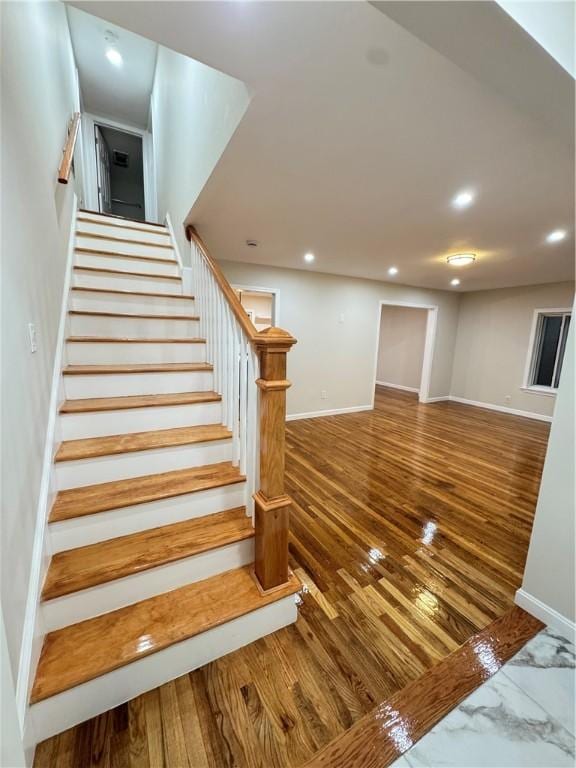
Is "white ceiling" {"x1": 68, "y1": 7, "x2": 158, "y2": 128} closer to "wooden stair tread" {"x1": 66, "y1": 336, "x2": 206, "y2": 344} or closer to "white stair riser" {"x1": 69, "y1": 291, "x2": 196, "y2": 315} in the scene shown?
"white stair riser" {"x1": 69, "y1": 291, "x2": 196, "y2": 315}

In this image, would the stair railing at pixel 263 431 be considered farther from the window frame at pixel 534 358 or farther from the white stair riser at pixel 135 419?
the window frame at pixel 534 358

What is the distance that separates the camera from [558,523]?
143 cm

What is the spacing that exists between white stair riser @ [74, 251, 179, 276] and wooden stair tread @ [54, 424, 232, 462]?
191cm

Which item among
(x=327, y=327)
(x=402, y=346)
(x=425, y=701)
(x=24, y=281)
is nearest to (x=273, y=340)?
(x=24, y=281)

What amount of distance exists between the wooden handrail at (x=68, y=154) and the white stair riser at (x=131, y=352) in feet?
3.24

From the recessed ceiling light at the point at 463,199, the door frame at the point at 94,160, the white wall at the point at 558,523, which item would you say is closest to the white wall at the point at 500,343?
the recessed ceiling light at the point at 463,199

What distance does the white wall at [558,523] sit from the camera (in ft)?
4.53

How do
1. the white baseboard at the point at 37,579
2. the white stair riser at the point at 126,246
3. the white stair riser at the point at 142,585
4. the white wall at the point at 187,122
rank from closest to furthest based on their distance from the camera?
the white baseboard at the point at 37,579 → the white stair riser at the point at 142,585 → the white wall at the point at 187,122 → the white stair riser at the point at 126,246

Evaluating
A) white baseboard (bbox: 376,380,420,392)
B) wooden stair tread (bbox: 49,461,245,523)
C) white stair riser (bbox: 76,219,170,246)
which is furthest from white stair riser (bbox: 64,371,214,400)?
white baseboard (bbox: 376,380,420,392)

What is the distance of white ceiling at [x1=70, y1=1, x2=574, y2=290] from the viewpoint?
0.99 m

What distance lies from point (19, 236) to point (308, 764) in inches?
82.4

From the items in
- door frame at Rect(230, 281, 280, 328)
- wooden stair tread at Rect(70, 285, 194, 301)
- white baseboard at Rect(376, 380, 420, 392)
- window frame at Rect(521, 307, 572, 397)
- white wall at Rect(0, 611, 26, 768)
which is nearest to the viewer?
white wall at Rect(0, 611, 26, 768)

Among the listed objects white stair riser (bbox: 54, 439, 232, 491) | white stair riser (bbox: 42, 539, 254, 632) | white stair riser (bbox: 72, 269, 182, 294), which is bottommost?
white stair riser (bbox: 42, 539, 254, 632)

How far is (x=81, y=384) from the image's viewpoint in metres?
1.91
